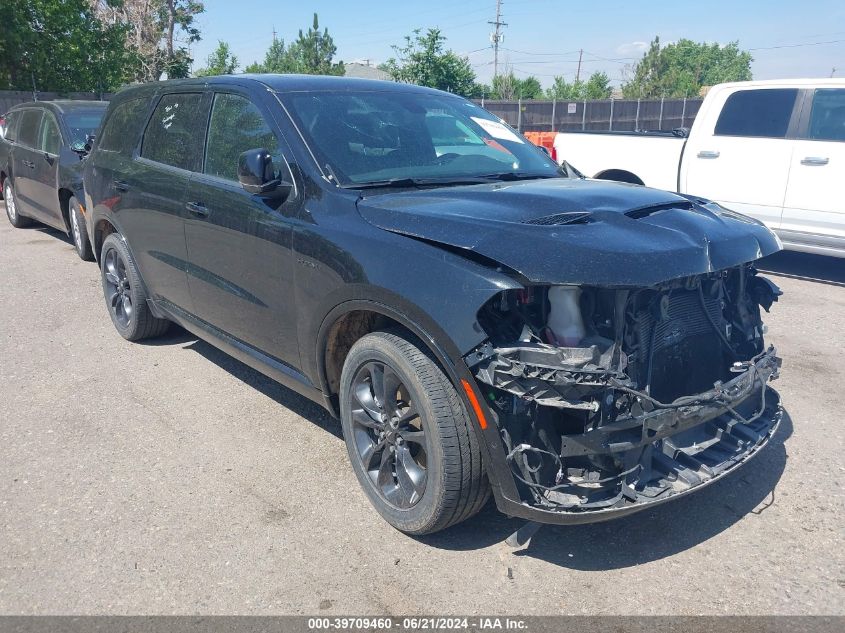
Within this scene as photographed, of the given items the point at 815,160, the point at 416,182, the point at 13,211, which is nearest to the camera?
the point at 416,182

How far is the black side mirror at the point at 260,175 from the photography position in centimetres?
344

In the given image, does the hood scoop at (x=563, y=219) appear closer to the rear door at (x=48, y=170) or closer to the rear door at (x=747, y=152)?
the rear door at (x=747, y=152)

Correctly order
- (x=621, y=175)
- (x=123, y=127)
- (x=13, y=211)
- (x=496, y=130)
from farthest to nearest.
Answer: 1. (x=13, y=211)
2. (x=621, y=175)
3. (x=123, y=127)
4. (x=496, y=130)

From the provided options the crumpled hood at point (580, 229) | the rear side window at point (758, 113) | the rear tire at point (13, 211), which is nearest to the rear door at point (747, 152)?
the rear side window at point (758, 113)

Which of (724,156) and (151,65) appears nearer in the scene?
(724,156)

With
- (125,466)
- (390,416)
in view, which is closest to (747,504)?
(390,416)

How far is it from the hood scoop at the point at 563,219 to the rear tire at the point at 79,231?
7.13m

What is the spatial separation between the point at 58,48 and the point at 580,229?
78.1 ft

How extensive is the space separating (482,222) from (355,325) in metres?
0.90

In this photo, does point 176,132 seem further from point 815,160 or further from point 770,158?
point 815,160

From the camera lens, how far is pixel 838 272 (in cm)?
811

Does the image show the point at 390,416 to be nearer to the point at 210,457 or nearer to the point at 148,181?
the point at 210,457

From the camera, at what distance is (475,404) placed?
2.69 m

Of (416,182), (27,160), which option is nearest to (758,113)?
(416,182)
